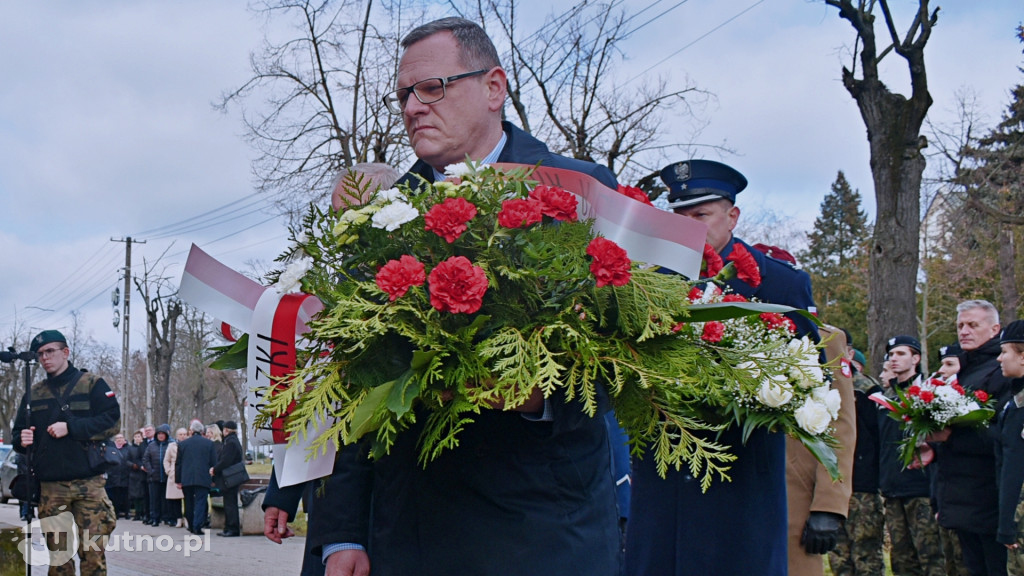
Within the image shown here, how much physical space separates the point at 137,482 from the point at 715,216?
19538mm

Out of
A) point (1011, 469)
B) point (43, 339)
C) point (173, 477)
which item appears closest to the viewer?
point (1011, 469)

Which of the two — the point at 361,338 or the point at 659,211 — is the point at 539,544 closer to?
the point at 361,338

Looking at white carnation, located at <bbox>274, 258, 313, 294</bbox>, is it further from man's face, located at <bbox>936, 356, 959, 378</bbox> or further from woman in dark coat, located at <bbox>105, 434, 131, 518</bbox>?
woman in dark coat, located at <bbox>105, 434, 131, 518</bbox>

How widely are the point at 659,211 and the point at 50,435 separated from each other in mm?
7763

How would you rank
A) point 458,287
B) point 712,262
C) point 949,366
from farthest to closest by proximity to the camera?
point 949,366, point 712,262, point 458,287

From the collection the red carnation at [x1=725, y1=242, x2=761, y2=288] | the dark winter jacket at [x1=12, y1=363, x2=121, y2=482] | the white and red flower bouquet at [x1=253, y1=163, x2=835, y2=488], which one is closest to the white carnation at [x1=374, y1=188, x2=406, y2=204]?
the white and red flower bouquet at [x1=253, y1=163, x2=835, y2=488]

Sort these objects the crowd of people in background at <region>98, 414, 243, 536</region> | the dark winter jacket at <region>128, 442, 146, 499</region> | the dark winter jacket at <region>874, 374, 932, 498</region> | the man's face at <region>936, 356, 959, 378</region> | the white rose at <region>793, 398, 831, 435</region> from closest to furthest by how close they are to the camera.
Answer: the white rose at <region>793, 398, 831, 435</region> < the dark winter jacket at <region>874, 374, 932, 498</region> < the man's face at <region>936, 356, 959, 378</region> < the crowd of people in background at <region>98, 414, 243, 536</region> < the dark winter jacket at <region>128, 442, 146, 499</region>

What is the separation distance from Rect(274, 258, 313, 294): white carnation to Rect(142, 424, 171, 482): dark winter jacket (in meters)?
18.7

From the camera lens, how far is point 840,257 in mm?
61312

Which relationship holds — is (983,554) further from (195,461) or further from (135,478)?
(135,478)

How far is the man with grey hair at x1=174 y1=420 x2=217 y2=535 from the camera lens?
17.0 meters

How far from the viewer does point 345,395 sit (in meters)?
2.05

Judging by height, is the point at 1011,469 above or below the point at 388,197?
below

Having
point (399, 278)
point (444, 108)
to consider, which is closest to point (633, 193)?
point (444, 108)
